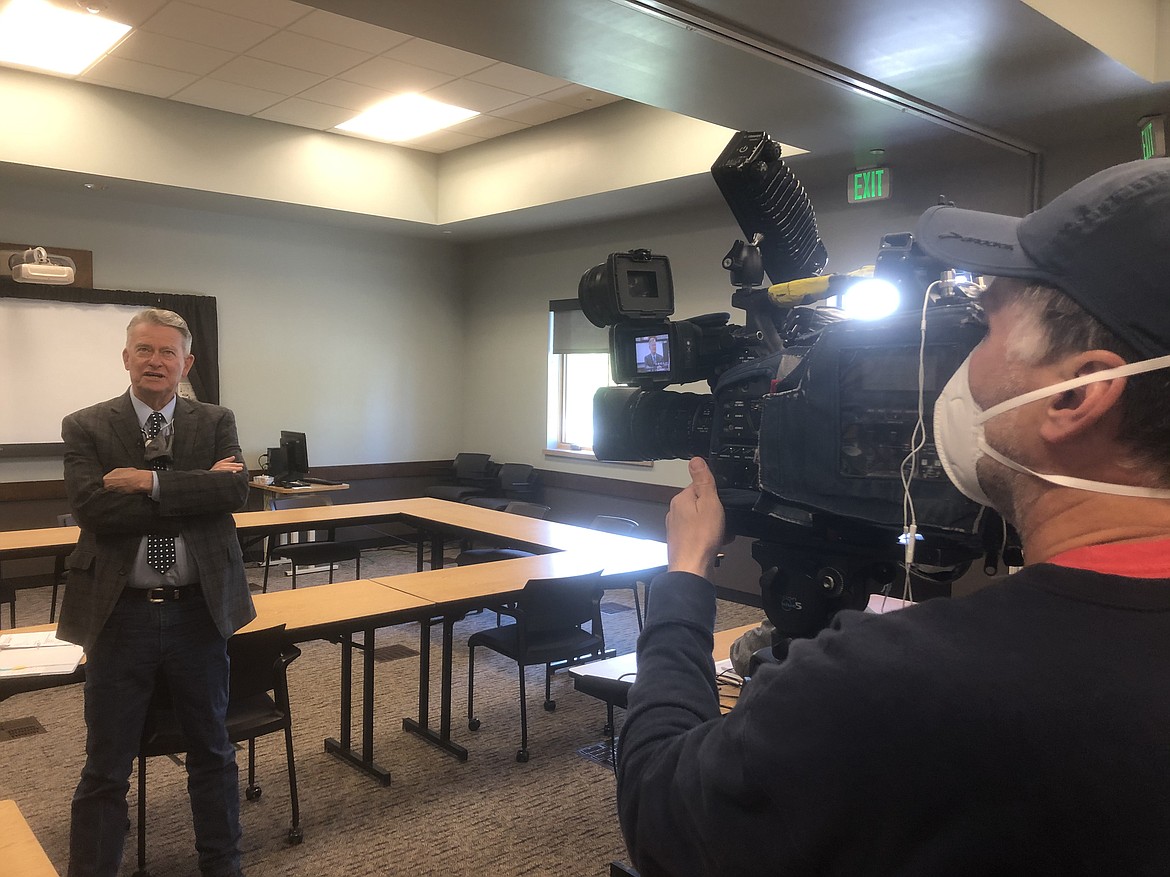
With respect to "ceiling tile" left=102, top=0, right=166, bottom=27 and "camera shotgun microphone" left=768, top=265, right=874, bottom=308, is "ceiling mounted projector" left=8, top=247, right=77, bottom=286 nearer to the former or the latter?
"ceiling tile" left=102, top=0, right=166, bottom=27

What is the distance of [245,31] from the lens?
4.52 m

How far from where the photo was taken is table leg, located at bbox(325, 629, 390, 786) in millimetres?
3172

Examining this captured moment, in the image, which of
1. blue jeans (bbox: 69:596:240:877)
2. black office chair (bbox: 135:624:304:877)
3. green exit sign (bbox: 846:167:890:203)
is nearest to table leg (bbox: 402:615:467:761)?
black office chair (bbox: 135:624:304:877)

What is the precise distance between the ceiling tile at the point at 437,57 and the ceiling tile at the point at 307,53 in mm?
225

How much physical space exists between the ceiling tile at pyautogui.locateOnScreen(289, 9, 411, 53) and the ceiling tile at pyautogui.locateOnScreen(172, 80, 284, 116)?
3.86 ft

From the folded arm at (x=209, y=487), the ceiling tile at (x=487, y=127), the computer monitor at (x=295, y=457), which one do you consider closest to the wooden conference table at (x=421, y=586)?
the folded arm at (x=209, y=487)

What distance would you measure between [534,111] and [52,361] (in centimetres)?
393

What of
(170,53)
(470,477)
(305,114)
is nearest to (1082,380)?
(170,53)

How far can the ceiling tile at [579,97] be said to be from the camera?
5324 mm

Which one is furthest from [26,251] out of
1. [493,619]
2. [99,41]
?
[493,619]

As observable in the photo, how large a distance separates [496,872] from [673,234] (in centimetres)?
473

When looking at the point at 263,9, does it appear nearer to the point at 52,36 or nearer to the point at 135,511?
the point at 52,36

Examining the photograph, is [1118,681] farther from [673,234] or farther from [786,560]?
[673,234]

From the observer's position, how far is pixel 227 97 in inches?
221
